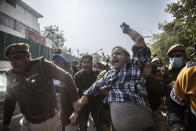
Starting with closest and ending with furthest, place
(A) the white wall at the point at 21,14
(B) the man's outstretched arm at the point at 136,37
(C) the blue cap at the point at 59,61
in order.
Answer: (B) the man's outstretched arm at the point at 136,37 < (C) the blue cap at the point at 59,61 < (A) the white wall at the point at 21,14

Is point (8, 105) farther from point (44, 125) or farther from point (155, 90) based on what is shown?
point (155, 90)

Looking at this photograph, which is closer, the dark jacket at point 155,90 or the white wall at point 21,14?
the dark jacket at point 155,90

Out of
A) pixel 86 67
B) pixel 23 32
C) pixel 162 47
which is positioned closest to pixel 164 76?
pixel 86 67

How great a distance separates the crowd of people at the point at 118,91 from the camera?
186cm

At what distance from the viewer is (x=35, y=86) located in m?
2.79

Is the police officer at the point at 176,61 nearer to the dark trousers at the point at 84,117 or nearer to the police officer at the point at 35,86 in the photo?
the dark trousers at the point at 84,117

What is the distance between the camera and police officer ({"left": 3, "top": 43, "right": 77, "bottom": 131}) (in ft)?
9.22

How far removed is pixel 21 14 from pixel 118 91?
113 ft

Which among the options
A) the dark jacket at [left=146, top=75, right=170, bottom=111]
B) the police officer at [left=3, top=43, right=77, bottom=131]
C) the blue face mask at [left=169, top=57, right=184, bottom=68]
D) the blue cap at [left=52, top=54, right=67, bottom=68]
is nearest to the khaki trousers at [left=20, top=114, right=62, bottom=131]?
the police officer at [left=3, top=43, right=77, bottom=131]

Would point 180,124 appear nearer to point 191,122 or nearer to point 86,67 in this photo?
point 191,122

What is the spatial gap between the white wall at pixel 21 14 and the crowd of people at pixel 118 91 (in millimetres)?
28092

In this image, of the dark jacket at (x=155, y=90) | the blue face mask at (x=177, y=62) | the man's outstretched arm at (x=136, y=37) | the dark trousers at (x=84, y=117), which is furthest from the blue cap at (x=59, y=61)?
the man's outstretched arm at (x=136, y=37)

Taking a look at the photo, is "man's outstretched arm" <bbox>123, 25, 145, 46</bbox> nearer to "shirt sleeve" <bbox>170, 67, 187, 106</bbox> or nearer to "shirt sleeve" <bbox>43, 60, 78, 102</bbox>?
"shirt sleeve" <bbox>170, 67, 187, 106</bbox>

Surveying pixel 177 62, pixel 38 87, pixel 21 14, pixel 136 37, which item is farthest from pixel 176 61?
pixel 21 14
